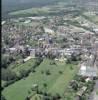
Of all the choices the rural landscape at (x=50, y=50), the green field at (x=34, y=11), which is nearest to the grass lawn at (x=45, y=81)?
the rural landscape at (x=50, y=50)

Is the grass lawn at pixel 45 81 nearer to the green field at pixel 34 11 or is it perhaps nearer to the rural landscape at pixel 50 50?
the rural landscape at pixel 50 50

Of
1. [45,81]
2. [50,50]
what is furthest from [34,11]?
[45,81]

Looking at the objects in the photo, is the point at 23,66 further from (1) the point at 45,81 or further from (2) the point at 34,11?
(2) the point at 34,11

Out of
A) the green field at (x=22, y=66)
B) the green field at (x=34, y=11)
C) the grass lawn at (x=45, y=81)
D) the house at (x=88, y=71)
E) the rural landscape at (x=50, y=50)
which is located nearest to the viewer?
the grass lawn at (x=45, y=81)

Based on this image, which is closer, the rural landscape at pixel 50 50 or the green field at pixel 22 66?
the rural landscape at pixel 50 50

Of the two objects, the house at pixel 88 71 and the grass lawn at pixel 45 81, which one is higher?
the grass lawn at pixel 45 81

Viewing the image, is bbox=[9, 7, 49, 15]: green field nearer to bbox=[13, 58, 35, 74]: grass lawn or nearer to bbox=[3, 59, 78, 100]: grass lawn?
bbox=[13, 58, 35, 74]: grass lawn

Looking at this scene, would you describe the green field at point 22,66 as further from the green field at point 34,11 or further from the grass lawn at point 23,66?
the green field at point 34,11

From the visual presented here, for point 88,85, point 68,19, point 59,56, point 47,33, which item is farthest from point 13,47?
point 68,19

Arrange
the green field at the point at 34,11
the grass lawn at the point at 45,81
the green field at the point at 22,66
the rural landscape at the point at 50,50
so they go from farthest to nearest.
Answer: the green field at the point at 34,11, the green field at the point at 22,66, the rural landscape at the point at 50,50, the grass lawn at the point at 45,81
